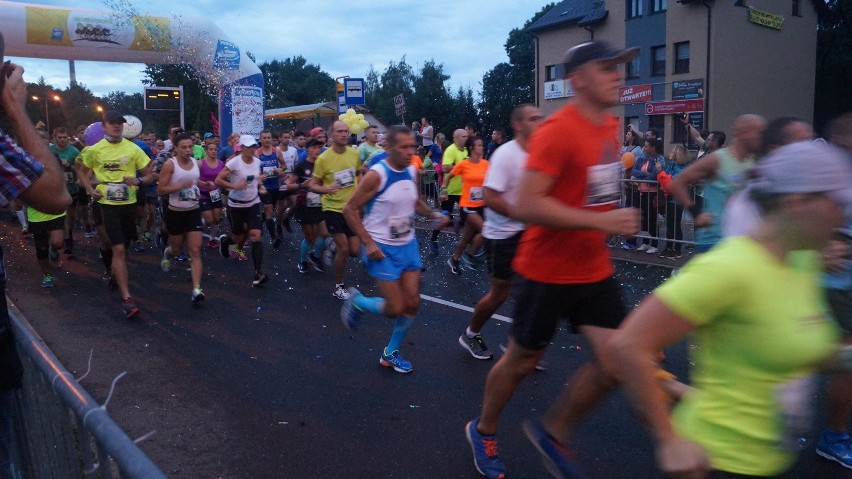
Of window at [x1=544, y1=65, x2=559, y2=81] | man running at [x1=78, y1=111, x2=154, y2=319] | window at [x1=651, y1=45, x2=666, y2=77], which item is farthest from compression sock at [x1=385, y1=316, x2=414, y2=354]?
window at [x1=544, y1=65, x2=559, y2=81]

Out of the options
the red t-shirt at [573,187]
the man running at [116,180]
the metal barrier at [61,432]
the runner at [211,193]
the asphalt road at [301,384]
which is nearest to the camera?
the metal barrier at [61,432]

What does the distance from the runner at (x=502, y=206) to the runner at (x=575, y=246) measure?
1526 mm

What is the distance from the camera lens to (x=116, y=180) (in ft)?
28.1

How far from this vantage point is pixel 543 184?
325cm

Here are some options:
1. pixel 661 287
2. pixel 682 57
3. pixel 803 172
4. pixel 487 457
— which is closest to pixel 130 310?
pixel 487 457

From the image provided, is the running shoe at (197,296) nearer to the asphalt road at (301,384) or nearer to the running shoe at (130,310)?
the asphalt road at (301,384)

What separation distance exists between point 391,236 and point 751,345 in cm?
405

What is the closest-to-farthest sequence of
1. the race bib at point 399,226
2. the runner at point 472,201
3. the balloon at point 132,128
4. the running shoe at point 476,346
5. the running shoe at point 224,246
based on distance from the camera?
the race bib at point 399,226, the running shoe at point 476,346, the runner at point 472,201, the running shoe at point 224,246, the balloon at point 132,128

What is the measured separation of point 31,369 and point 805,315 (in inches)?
90.3

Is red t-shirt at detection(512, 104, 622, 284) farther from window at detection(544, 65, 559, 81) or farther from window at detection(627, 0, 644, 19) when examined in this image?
window at detection(544, 65, 559, 81)

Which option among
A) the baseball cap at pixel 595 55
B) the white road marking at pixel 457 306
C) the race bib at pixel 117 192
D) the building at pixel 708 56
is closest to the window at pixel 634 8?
the building at pixel 708 56

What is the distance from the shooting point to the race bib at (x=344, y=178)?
9.04m

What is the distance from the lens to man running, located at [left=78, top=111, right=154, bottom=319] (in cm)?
828

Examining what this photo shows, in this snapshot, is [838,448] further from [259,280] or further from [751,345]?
[259,280]
